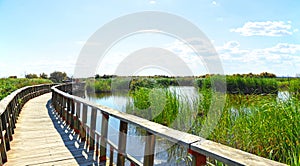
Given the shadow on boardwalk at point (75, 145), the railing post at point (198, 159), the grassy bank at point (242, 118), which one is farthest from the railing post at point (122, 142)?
the grassy bank at point (242, 118)

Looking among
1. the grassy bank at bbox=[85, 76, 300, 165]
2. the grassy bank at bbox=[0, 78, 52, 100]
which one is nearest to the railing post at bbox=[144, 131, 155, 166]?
the grassy bank at bbox=[85, 76, 300, 165]

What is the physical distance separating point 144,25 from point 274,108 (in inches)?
427

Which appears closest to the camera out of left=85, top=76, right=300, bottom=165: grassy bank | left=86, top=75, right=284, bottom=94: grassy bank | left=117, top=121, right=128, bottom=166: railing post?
left=117, top=121, right=128, bottom=166: railing post

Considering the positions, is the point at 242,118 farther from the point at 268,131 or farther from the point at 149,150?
the point at 149,150

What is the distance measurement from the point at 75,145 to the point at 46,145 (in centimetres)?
49

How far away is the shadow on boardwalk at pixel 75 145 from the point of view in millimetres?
3461

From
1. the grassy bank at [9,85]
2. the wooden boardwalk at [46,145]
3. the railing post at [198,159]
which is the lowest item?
the wooden boardwalk at [46,145]

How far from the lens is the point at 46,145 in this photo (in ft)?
14.0

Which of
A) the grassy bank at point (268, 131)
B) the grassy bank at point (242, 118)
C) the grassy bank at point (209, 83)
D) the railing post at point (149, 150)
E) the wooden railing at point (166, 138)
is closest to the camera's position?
the wooden railing at point (166, 138)

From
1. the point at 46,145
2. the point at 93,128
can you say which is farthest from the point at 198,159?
the point at 46,145

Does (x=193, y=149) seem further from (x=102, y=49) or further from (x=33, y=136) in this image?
(x=102, y=49)

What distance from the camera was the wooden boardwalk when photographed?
3.48 meters

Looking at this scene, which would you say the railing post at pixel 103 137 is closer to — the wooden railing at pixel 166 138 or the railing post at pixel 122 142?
the wooden railing at pixel 166 138

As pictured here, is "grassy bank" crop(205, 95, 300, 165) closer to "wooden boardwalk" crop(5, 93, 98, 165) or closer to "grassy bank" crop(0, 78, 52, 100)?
"wooden boardwalk" crop(5, 93, 98, 165)
